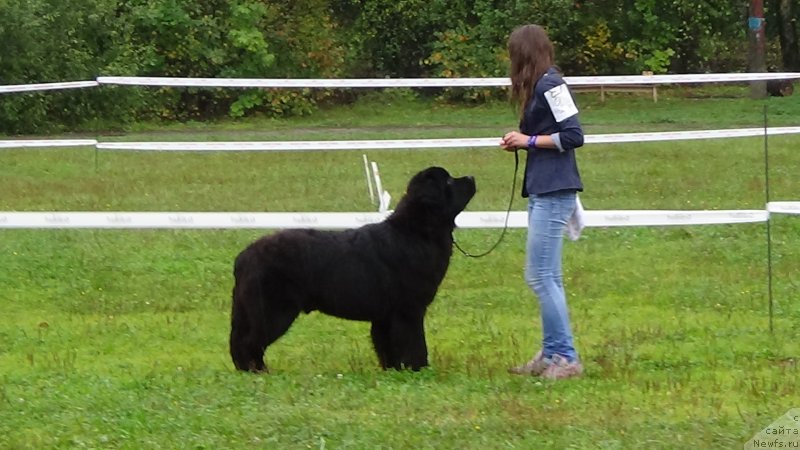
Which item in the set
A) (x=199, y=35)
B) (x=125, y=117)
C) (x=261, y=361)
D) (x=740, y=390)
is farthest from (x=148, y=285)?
→ (x=199, y=35)

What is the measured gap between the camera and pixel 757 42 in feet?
110

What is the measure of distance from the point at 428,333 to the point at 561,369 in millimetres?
1915

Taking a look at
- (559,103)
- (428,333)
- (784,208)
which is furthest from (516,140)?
A: (784,208)

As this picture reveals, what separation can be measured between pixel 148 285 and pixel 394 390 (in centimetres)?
493

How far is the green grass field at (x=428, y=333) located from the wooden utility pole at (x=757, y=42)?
15.0 meters

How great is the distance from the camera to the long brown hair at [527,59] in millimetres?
7047

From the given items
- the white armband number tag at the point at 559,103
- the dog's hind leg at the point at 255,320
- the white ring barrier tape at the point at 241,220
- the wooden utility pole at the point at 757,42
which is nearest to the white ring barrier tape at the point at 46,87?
the white ring barrier tape at the point at 241,220

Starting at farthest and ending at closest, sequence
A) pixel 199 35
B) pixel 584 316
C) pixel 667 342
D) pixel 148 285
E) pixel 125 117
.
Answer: pixel 199 35 < pixel 125 117 < pixel 148 285 < pixel 584 316 < pixel 667 342

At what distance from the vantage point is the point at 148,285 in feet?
36.3

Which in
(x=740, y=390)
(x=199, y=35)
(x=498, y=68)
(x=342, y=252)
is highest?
(x=342, y=252)

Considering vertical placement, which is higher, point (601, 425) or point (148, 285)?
point (601, 425)

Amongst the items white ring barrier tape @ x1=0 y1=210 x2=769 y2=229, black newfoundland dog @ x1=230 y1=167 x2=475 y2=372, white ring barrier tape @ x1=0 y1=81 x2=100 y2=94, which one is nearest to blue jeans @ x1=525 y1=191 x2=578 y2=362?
black newfoundland dog @ x1=230 y1=167 x2=475 y2=372

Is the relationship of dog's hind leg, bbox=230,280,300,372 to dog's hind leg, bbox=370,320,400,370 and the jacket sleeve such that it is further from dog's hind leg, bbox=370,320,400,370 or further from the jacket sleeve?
the jacket sleeve

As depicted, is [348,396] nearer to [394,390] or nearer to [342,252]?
[394,390]
